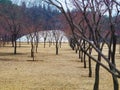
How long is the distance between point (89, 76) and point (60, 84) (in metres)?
4.05

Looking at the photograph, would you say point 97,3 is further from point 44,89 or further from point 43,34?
point 43,34

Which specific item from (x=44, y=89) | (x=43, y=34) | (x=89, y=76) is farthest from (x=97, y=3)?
(x=43, y=34)

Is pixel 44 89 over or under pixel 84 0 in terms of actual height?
under

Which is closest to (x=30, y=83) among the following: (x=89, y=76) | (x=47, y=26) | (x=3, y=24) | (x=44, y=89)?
(x=44, y=89)

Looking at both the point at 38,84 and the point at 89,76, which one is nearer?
the point at 38,84

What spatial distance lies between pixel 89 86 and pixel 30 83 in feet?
9.62

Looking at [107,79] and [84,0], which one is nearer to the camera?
[84,0]

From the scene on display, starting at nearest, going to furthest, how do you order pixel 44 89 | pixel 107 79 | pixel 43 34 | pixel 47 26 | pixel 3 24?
1. pixel 44 89
2. pixel 107 79
3. pixel 3 24
4. pixel 43 34
5. pixel 47 26

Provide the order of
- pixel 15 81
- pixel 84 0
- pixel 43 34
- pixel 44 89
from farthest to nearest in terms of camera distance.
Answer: pixel 43 34, pixel 15 81, pixel 44 89, pixel 84 0

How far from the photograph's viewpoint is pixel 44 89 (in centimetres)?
1623

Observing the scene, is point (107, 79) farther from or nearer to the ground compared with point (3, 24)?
nearer to the ground

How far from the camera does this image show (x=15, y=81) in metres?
18.8

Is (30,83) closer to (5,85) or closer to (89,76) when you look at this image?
(5,85)

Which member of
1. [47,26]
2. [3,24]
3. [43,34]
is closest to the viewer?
[3,24]
